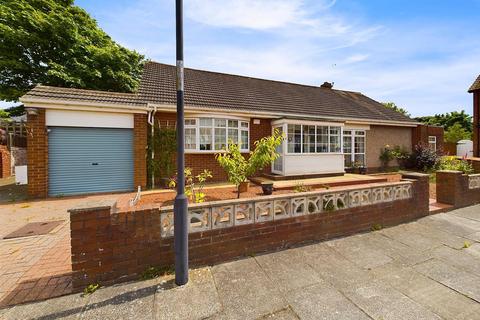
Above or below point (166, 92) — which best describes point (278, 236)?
below

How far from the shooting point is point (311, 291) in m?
2.87

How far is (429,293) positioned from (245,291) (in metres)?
2.42

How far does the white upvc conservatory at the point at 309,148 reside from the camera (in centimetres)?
1038

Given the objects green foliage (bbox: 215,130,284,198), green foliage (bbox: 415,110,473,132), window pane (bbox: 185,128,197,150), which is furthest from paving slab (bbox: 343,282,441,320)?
green foliage (bbox: 415,110,473,132)

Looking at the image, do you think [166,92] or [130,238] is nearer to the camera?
[130,238]

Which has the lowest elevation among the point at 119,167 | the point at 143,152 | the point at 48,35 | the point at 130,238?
the point at 130,238

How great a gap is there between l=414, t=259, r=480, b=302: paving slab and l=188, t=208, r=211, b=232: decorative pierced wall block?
3.39 m

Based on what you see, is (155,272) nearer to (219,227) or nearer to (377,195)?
(219,227)

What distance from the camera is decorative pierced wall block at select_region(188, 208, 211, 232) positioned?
3.35 m

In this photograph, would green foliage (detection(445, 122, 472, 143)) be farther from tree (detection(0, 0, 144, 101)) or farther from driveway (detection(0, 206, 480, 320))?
tree (detection(0, 0, 144, 101))

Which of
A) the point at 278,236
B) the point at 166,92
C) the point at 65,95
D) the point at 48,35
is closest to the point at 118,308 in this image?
the point at 278,236

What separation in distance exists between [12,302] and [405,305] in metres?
4.68

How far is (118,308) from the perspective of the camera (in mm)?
2510

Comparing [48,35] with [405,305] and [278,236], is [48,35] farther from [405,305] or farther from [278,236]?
[405,305]
